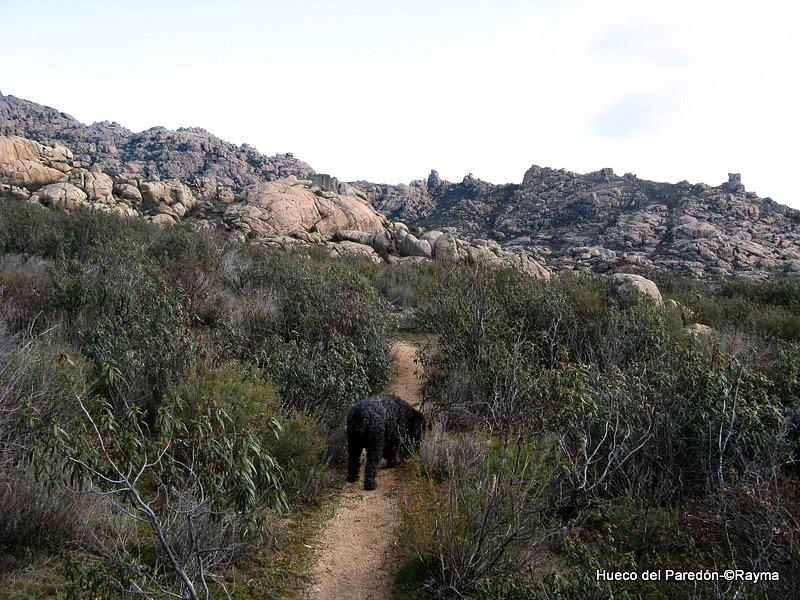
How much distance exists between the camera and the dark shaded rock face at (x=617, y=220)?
3441cm

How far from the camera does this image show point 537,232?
46.6 metres

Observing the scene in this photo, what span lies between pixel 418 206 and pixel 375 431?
56.3m

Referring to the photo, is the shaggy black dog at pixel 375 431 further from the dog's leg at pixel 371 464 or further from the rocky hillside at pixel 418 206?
the rocky hillside at pixel 418 206

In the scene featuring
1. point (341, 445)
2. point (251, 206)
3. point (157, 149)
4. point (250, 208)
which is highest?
point (157, 149)

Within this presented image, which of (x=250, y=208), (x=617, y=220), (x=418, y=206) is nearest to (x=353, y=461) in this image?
(x=250, y=208)

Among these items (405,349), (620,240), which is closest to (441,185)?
(620,240)

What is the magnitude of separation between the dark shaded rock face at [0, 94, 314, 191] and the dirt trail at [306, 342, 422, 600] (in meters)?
56.4

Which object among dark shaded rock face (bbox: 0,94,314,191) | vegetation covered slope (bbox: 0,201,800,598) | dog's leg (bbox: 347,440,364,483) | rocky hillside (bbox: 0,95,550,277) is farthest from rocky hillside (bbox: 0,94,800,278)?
dog's leg (bbox: 347,440,364,483)

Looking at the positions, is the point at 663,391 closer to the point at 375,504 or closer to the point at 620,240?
the point at 375,504

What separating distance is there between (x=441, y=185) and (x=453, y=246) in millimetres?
41898

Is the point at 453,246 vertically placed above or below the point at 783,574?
above

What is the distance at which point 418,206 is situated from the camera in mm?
60594

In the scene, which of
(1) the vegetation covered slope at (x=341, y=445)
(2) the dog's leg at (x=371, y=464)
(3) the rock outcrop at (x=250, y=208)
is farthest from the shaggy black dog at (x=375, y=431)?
(3) the rock outcrop at (x=250, y=208)

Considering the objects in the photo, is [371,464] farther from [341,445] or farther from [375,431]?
[341,445]
